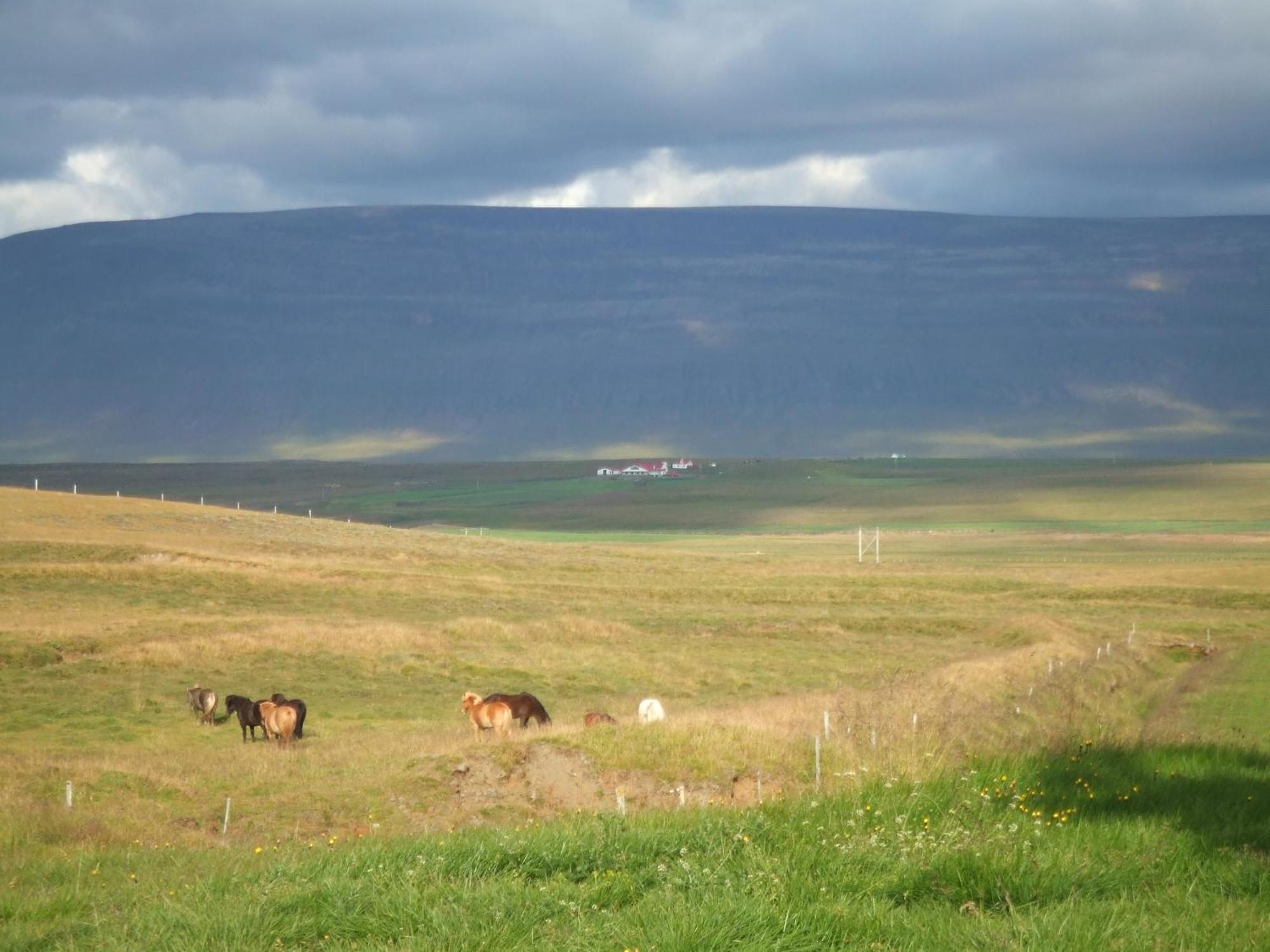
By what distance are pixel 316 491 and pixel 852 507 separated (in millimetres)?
72321

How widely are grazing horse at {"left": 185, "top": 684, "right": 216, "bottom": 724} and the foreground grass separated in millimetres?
19394

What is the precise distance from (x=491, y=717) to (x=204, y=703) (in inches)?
309

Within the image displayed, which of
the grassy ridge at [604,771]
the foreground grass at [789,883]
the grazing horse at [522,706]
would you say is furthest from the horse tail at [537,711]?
the foreground grass at [789,883]

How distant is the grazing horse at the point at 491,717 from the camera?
22.7m

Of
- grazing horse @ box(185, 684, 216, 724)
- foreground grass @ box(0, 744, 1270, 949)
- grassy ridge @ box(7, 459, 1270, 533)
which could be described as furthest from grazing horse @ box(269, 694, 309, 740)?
grassy ridge @ box(7, 459, 1270, 533)

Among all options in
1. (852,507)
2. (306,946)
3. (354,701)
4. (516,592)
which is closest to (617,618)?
(516,592)

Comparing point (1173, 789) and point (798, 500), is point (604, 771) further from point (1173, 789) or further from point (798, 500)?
point (798, 500)

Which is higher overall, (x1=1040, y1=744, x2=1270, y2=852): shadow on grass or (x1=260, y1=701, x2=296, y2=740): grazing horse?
(x1=1040, y1=744, x2=1270, y2=852): shadow on grass

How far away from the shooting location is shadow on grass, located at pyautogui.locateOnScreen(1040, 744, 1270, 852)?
26.4 feet

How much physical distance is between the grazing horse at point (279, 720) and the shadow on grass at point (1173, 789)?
1766cm

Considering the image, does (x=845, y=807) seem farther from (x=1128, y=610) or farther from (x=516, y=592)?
(x=1128, y=610)

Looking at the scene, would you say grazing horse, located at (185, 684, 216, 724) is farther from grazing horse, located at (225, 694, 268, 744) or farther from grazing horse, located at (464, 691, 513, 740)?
grazing horse, located at (464, 691, 513, 740)

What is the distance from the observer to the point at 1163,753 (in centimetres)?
1007

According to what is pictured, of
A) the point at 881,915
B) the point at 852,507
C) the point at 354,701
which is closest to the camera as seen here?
the point at 881,915
